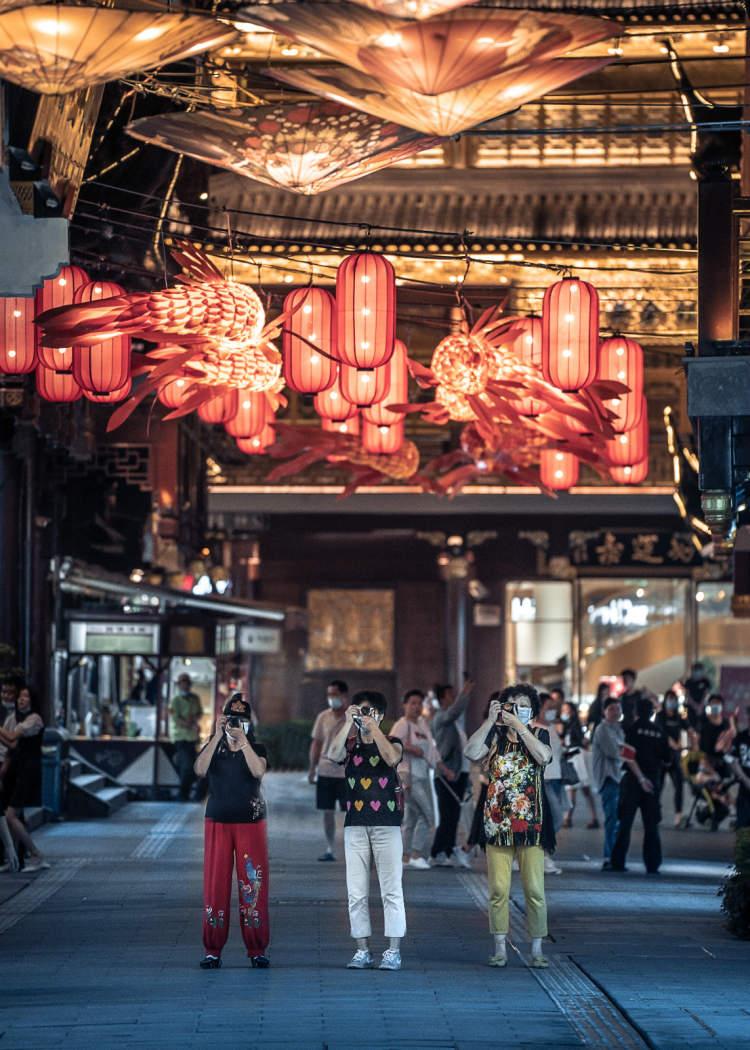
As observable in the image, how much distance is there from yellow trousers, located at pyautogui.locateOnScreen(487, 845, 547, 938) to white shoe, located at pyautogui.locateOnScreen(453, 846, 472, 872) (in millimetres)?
6633

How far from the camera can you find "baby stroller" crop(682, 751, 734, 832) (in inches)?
958

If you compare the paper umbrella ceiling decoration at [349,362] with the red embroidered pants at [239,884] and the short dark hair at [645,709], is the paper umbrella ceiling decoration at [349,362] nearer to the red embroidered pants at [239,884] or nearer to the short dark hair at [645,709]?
the short dark hair at [645,709]

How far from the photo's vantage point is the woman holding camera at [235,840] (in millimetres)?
12148

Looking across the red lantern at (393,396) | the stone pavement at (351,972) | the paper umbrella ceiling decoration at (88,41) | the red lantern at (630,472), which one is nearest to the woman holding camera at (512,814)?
the stone pavement at (351,972)

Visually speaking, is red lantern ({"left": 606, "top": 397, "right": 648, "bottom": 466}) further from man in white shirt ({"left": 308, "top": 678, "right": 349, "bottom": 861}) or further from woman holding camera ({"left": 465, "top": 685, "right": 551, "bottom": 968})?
woman holding camera ({"left": 465, "top": 685, "right": 551, "bottom": 968})

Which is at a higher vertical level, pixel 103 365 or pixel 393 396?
pixel 393 396

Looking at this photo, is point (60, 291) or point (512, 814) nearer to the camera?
point (512, 814)

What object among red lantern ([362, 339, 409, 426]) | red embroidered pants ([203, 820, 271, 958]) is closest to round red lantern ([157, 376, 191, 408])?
red lantern ([362, 339, 409, 426])

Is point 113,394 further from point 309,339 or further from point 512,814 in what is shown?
point 512,814

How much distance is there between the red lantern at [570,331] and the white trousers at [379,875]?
697 centimetres

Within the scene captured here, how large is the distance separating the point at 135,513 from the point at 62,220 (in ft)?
53.1

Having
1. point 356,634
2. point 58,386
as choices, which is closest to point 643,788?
point 58,386

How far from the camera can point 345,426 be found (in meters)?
25.0

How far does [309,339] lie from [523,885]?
7.48 meters
